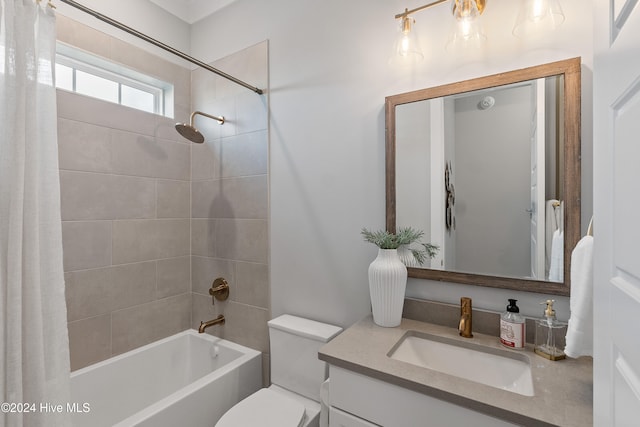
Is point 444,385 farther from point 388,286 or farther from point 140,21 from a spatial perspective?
point 140,21

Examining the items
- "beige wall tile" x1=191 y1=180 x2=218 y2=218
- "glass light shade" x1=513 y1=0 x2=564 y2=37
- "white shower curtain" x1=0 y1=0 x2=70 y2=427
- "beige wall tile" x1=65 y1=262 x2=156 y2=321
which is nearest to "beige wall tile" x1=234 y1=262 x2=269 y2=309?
"beige wall tile" x1=191 y1=180 x2=218 y2=218

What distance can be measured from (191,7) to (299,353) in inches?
93.1

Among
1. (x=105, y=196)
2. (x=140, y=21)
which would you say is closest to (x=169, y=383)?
(x=105, y=196)

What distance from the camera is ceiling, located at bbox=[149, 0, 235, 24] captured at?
198 cm

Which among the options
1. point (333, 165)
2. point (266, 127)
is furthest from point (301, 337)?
point (266, 127)

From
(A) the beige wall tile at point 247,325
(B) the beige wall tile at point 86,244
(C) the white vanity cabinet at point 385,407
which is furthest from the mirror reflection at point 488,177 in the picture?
(B) the beige wall tile at point 86,244

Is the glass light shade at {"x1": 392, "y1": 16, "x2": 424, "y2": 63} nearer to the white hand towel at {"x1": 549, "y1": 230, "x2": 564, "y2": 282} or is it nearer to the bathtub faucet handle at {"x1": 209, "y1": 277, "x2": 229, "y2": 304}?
the white hand towel at {"x1": 549, "y1": 230, "x2": 564, "y2": 282}

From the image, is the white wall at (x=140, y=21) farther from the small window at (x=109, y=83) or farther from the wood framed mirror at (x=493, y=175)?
the wood framed mirror at (x=493, y=175)

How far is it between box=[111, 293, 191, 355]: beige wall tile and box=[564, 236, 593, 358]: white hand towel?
82.5 inches

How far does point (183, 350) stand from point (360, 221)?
1527mm

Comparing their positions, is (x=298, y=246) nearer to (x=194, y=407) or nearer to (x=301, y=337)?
(x=301, y=337)

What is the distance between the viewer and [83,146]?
1.62m

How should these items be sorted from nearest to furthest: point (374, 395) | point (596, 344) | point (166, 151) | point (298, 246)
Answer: point (596, 344), point (374, 395), point (298, 246), point (166, 151)

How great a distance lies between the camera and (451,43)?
3.89ft
